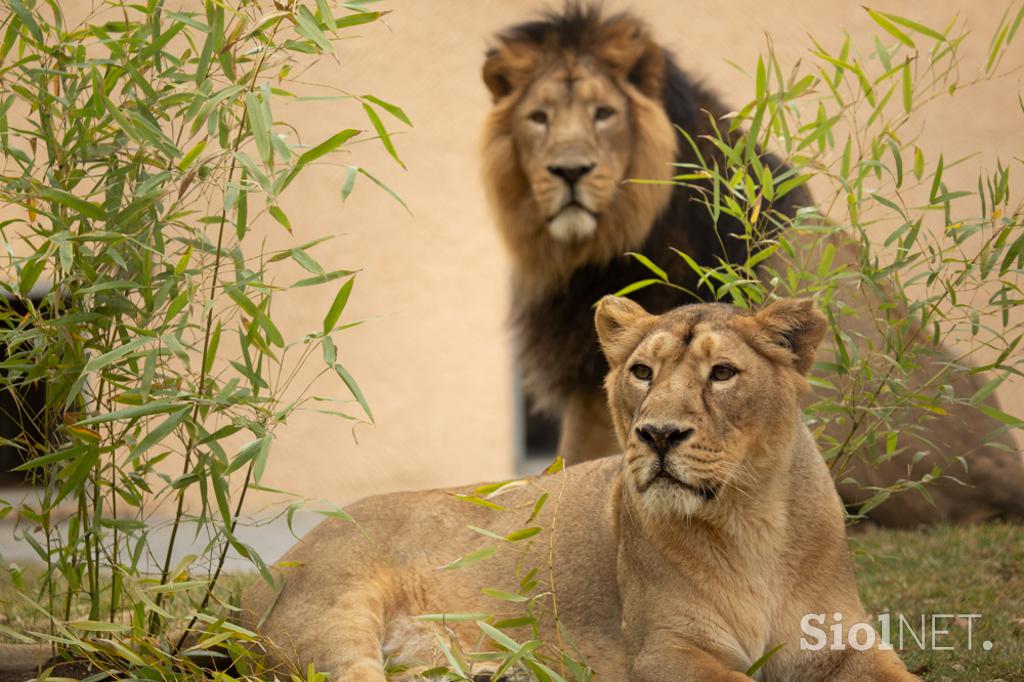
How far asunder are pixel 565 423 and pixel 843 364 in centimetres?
204

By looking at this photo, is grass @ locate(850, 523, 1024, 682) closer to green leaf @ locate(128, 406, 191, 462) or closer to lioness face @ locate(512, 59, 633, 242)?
lioness face @ locate(512, 59, 633, 242)

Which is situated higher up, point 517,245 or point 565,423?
point 517,245

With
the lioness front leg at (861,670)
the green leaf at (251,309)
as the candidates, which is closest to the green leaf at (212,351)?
the green leaf at (251,309)

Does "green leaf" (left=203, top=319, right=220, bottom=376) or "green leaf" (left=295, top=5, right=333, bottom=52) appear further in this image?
"green leaf" (left=203, top=319, right=220, bottom=376)

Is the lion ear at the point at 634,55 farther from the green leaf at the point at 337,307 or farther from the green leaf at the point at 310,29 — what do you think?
the green leaf at the point at 337,307

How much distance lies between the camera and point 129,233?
3.13m

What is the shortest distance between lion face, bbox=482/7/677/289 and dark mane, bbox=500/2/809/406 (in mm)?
17

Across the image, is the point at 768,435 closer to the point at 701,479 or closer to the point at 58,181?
the point at 701,479

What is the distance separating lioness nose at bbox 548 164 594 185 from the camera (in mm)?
4984

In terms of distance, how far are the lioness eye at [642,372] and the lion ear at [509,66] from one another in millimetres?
2585

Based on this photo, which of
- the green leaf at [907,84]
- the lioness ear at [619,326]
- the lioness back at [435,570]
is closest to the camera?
the lioness ear at [619,326]

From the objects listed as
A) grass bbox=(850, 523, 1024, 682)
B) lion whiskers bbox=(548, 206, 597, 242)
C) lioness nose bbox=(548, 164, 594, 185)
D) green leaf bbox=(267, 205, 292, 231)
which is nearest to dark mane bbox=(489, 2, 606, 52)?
lioness nose bbox=(548, 164, 594, 185)

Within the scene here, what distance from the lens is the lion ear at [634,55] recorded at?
5.19 metres

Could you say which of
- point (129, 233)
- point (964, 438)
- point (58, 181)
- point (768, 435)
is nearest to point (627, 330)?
point (768, 435)
